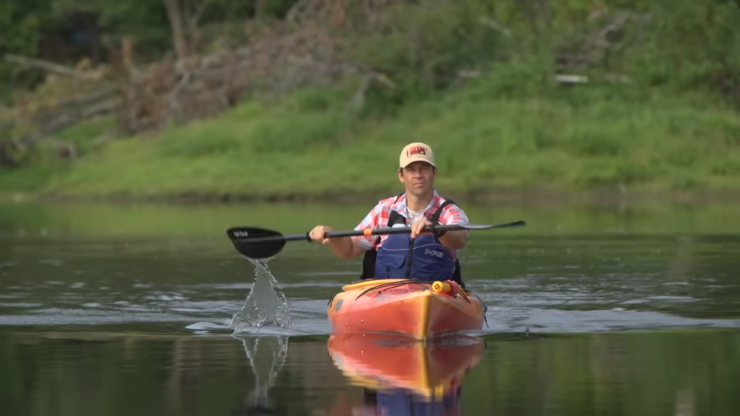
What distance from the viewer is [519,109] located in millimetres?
34812

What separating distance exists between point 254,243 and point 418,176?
2.41 meters

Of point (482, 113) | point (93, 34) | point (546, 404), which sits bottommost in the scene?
point (546, 404)

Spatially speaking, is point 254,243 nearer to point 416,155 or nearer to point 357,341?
point 357,341

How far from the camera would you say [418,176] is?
40.0 ft

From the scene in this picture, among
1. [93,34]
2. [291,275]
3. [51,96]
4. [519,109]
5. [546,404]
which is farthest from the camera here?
[93,34]

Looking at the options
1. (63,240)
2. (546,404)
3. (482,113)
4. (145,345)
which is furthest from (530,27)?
(546,404)

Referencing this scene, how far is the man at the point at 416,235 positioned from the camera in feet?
40.0

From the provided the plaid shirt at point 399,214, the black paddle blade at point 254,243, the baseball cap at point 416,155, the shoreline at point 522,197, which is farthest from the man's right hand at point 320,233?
the shoreline at point 522,197

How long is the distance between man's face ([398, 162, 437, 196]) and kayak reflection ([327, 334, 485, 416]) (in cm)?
117

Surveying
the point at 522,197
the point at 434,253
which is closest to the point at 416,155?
the point at 434,253

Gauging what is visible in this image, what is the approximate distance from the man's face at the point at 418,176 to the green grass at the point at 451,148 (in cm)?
2024

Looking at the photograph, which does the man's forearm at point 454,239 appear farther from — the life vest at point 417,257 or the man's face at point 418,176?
the man's face at point 418,176

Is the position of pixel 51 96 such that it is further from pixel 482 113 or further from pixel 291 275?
pixel 291 275

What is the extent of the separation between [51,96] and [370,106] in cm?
983
